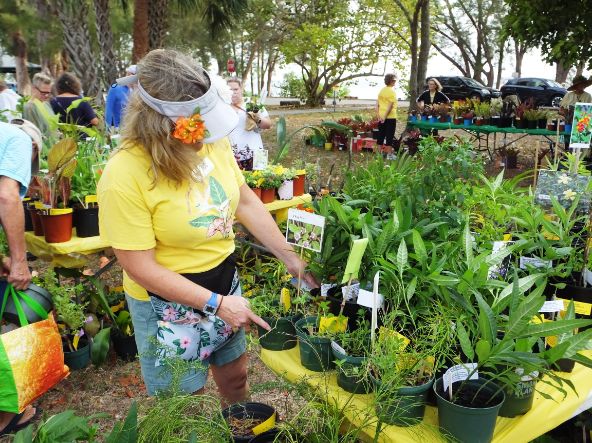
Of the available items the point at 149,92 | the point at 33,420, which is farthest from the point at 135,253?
the point at 33,420

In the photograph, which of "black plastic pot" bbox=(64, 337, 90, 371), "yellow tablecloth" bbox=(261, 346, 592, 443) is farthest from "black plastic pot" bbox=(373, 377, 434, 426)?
"black plastic pot" bbox=(64, 337, 90, 371)

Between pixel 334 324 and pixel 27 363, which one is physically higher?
pixel 334 324

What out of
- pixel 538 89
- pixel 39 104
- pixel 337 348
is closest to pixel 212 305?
pixel 337 348

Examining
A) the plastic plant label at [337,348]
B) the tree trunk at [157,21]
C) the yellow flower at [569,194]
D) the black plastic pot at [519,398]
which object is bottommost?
the black plastic pot at [519,398]

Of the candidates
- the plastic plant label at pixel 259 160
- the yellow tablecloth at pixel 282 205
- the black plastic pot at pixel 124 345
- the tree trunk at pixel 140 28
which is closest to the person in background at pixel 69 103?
the plastic plant label at pixel 259 160

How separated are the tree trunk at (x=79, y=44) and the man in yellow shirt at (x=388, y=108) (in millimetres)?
4782

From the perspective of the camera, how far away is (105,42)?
8492mm

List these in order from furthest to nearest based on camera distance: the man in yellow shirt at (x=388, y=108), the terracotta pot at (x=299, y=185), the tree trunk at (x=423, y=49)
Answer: the tree trunk at (x=423, y=49)
the man in yellow shirt at (x=388, y=108)
the terracotta pot at (x=299, y=185)

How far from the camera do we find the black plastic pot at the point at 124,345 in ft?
9.61

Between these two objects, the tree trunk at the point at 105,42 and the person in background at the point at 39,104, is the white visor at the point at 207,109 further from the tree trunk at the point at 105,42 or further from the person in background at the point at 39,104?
the tree trunk at the point at 105,42

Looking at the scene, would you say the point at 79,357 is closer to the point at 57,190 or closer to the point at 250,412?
the point at 57,190

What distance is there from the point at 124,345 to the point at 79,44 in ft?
23.5

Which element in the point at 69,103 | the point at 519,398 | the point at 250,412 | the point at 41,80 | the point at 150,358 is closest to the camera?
the point at 519,398

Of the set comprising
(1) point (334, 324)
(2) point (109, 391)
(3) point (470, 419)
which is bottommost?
(2) point (109, 391)
